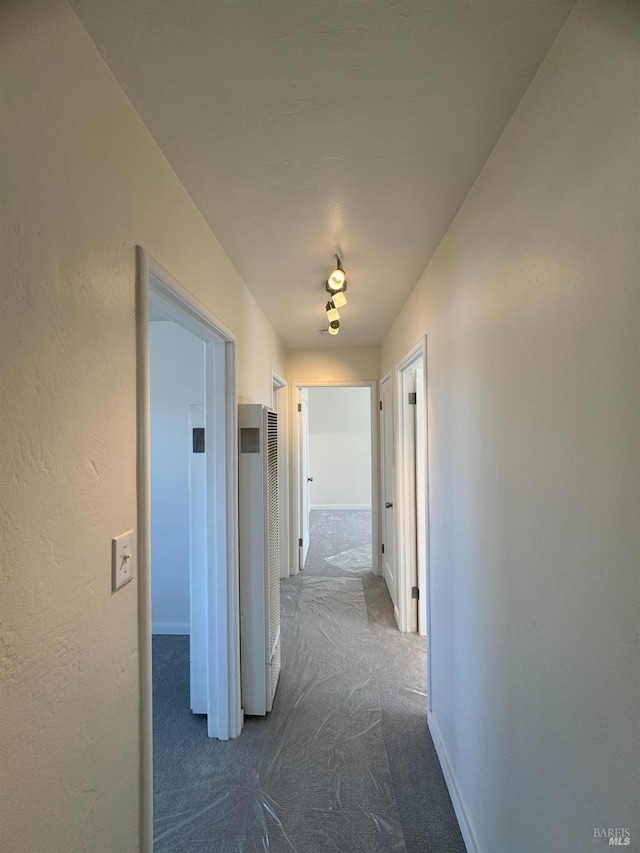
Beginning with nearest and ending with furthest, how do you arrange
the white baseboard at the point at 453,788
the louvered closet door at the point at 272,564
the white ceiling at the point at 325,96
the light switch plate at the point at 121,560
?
the white ceiling at the point at 325,96 < the light switch plate at the point at 121,560 < the white baseboard at the point at 453,788 < the louvered closet door at the point at 272,564

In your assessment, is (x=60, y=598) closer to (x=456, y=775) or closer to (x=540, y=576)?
(x=540, y=576)

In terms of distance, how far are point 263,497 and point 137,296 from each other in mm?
1277

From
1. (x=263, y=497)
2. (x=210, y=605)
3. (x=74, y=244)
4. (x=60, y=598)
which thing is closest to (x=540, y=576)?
(x=60, y=598)

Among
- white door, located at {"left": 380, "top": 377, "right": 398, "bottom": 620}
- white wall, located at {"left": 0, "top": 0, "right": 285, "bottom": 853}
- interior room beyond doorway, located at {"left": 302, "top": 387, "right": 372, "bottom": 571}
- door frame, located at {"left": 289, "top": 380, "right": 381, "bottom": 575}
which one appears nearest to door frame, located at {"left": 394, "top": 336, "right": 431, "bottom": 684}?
white door, located at {"left": 380, "top": 377, "right": 398, "bottom": 620}

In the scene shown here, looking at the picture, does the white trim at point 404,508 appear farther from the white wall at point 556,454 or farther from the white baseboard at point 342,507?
the white baseboard at point 342,507

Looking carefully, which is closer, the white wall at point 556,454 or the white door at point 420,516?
the white wall at point 556,454

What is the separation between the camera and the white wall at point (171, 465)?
9.42ft

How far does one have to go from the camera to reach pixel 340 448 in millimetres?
7203

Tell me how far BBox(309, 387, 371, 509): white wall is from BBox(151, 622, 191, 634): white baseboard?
443 centimetres

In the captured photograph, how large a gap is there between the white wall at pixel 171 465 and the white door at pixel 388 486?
1659 millimetres

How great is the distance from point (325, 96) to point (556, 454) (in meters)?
1.03

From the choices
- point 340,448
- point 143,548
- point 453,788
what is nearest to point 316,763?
point 453,788

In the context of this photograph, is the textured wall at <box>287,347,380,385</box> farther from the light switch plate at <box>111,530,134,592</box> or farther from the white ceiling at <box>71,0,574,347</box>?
the light switch plate at <box>111,530,134,592</box>

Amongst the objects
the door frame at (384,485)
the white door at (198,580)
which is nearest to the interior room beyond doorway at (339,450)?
the door frame at (384,485)
